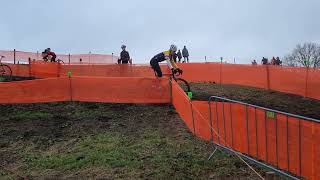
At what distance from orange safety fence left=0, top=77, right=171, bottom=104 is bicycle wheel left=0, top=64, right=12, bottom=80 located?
25.5ft

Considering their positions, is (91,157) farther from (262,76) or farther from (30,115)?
(262,76)

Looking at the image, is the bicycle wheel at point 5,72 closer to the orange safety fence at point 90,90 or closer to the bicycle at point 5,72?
the bicycle at point 5,72

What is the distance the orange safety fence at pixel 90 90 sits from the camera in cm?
1942

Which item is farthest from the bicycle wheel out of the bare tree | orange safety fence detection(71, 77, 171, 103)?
the bare tree

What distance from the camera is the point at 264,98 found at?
22438 millimetres

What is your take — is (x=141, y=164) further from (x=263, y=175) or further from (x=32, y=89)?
(x=32, y=89)

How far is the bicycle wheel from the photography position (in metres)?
28.0

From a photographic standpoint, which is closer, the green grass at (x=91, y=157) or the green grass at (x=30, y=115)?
the green grass at (x=91, y=157)

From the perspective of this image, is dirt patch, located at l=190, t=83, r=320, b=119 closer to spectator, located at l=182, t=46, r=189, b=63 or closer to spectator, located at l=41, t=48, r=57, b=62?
spectator, located at l=41, t=48, r=57, b=62

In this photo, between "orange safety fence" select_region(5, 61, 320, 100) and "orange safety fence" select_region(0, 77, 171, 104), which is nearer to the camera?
"orange safety fence" select_region(0, 77, 171, 104)

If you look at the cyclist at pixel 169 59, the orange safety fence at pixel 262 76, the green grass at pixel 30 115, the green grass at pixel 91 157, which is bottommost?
the green grass at pixel 91 157

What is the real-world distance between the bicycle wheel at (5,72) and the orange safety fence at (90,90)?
7758mm

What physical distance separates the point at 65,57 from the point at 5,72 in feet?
41.1

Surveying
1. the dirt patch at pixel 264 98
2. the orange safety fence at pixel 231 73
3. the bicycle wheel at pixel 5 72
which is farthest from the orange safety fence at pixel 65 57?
the dirt patch at pixel 264 98
